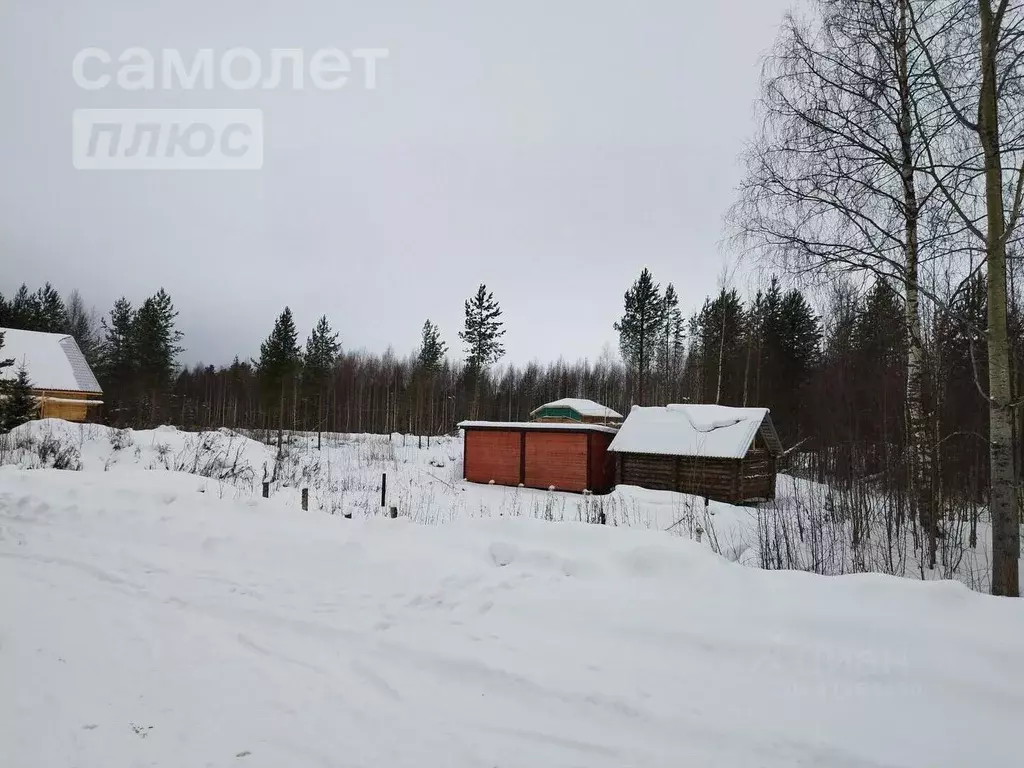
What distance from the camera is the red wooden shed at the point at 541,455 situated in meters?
18.3

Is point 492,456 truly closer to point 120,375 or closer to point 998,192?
point 998,192

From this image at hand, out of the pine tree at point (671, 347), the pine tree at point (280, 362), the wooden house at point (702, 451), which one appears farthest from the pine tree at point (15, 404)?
the pine tree at point (671, 347)

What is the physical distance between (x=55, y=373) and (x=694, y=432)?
30462 mm

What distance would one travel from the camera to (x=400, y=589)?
14.6 feet

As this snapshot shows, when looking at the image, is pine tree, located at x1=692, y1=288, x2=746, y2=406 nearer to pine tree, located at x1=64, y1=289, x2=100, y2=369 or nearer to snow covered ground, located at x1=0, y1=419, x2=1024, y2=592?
snow covered ground, located at x1=0, y1=419, x2=1024, y2=592

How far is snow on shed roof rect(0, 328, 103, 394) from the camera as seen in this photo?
25.4m

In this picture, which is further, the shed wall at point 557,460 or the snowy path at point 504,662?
the shed wall at point 557,460

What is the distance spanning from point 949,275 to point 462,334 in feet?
125

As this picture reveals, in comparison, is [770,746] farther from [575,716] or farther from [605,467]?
[605,467]

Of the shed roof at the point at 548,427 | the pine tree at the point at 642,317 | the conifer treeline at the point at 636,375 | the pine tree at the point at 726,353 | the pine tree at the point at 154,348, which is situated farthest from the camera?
the pine tree at the point at 154,348

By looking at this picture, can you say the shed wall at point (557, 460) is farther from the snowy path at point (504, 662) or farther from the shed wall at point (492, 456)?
the snowy path at point (504, 662)

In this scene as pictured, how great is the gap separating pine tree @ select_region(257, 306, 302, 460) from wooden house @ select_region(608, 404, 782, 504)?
800 inches

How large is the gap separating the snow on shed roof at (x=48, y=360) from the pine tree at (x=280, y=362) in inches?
339

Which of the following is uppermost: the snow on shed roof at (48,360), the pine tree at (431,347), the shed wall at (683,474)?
A: the pine tree at (431,347)
